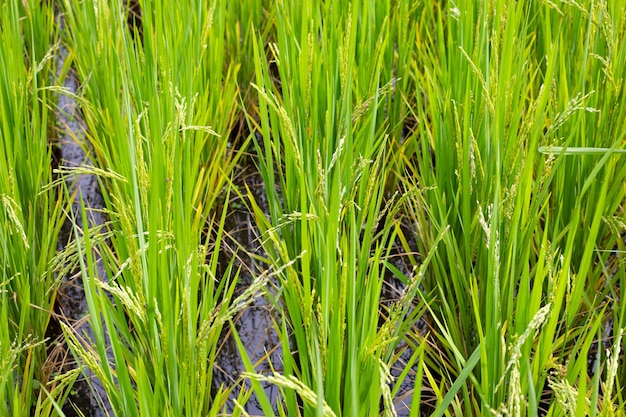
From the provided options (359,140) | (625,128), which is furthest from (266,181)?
(625,128)

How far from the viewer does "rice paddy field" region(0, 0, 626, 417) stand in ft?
4.03

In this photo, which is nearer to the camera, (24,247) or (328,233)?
(328,233)

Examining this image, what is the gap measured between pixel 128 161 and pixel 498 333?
2.77 ft

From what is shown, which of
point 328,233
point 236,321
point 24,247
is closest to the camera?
point 328,233

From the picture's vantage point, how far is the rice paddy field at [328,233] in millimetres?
1229

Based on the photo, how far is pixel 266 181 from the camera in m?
1.78

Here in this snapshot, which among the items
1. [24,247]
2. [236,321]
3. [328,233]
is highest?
[328,233]

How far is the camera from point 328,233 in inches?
48.4

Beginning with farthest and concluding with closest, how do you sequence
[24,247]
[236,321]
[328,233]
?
[236,321] < [24,247] < [328,233]

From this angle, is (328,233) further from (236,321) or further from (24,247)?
(24,247)

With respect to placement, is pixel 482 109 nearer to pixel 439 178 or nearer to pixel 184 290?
pixel 439 178

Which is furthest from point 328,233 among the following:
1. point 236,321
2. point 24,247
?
point 24,247

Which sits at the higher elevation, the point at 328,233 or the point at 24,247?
the point at 328,233

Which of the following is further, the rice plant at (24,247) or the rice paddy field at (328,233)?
the rice plant at (24,247)
